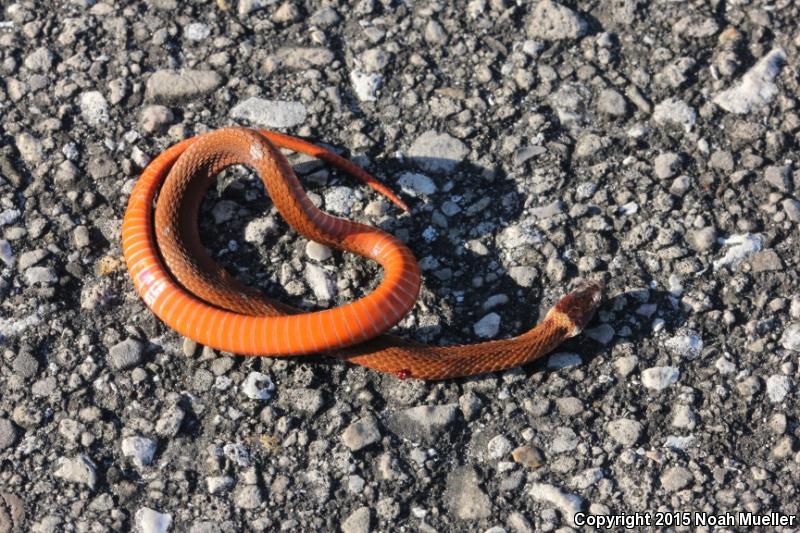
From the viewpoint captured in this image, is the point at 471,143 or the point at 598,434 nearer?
the point at 598,434

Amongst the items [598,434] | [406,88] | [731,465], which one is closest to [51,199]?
[406,88]

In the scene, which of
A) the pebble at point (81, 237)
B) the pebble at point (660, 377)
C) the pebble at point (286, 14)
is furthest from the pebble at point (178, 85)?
the pebble at point (660, 377)

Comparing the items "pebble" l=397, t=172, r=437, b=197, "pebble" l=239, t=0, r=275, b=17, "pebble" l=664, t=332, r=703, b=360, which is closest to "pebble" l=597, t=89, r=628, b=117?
"pebble" l=397, t=172, r=437, b=197

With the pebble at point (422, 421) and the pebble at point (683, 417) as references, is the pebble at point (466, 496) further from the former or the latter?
the pebble at point (683, 417)

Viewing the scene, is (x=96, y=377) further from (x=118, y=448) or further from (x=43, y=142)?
(x=43, y=142)

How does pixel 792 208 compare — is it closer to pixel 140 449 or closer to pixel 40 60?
pixel 140 449

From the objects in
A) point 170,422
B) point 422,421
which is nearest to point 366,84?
point 422,421
